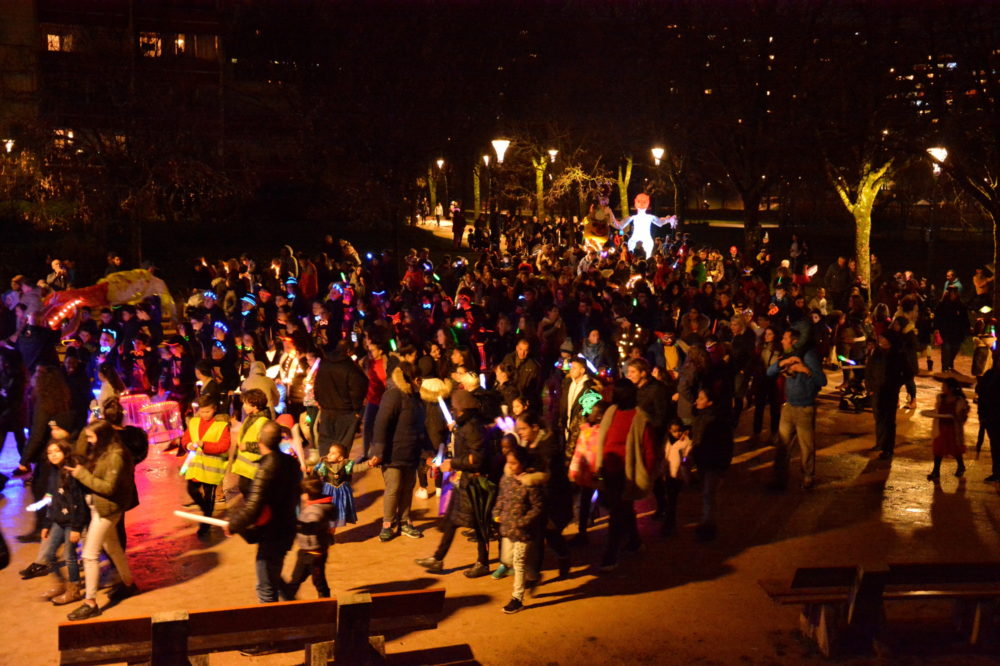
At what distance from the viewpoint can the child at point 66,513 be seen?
796 cm

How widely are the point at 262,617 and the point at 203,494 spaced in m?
3.49

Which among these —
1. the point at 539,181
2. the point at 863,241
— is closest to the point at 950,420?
the point at 863,241

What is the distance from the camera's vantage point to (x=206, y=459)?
31.1 ft

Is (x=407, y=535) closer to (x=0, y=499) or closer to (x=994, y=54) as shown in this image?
(x=0, y=499)

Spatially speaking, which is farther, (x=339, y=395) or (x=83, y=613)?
(x=339, y=395)

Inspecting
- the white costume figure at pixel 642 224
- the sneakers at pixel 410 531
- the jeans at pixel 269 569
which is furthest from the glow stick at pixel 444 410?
the white costume figure at pixel 642 224

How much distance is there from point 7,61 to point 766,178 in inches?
847

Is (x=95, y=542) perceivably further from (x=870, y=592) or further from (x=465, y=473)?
(x=870, y=592)

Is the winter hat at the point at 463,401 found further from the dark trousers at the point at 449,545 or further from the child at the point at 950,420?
the child at the point at 950,420

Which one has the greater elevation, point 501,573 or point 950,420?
point 950,420

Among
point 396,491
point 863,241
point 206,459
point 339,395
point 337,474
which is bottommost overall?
point 396,491

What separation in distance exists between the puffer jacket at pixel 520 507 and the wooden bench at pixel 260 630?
1203mm

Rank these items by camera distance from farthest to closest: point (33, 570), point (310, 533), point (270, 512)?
1. point (33, 570)
2. point (310, 533)
3. point (270, 512)

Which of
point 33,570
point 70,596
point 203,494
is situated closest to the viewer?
point 70,596
